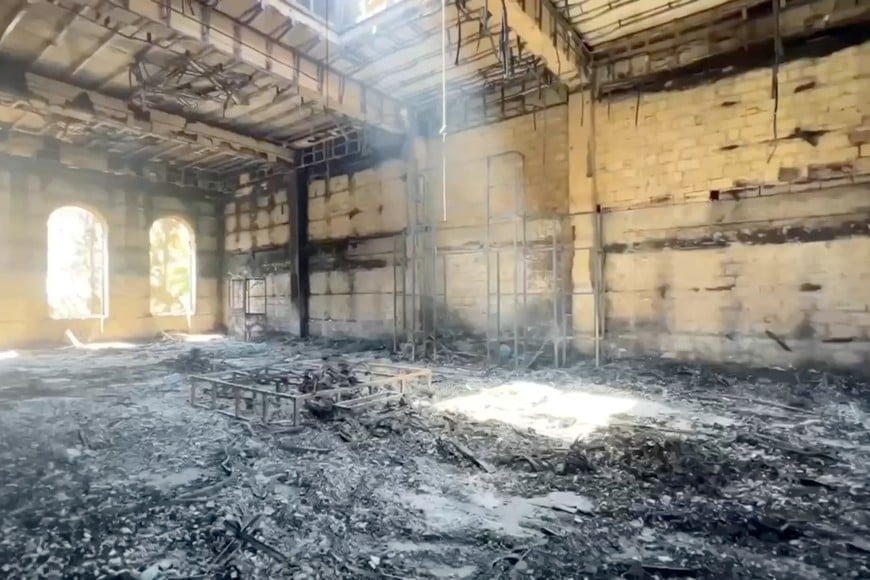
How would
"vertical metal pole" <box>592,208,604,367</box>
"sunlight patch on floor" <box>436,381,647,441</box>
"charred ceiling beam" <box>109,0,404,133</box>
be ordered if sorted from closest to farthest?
"sunlight patch on floor" <box>436,381,647,441</box> < "charred ceiling beam" <box>109,0,404,133</box> < "vertical metal pole" <box>592,208,604,367</box>

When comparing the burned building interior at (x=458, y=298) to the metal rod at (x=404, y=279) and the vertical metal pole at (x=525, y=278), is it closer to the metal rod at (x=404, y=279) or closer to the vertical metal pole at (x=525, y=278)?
the metal rod at (x=404, y=279)

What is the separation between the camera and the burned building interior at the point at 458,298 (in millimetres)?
3129

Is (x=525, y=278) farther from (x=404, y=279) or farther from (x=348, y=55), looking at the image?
(x=348, y=55)

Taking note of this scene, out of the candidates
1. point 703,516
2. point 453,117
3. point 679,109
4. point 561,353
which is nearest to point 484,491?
point 703,516

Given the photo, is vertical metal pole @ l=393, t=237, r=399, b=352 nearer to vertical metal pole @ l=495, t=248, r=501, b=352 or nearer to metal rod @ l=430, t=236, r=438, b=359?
metal rod @ l=430, t=236, r=438, b=359

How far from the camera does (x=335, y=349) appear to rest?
40.9 feet

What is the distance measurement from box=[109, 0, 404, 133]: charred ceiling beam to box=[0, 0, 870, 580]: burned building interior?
54mm

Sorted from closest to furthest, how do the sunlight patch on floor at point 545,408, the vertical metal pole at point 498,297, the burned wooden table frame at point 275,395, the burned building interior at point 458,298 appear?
the burned building interior at point 458,298
the sunlight patch on floor at point 545,408
the burned wooden table frame at point 275,395
the vertical metal pole at point 498,297

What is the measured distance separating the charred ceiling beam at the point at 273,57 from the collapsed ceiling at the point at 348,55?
21 millimetres

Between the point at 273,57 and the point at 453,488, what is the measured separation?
7808 mm

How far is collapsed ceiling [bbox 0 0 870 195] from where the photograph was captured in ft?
24.0

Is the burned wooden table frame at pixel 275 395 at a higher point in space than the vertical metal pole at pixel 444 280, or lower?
lower

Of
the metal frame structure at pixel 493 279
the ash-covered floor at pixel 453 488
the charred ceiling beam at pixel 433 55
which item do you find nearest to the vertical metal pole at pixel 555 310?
the metal frame structure at pixel 493 279

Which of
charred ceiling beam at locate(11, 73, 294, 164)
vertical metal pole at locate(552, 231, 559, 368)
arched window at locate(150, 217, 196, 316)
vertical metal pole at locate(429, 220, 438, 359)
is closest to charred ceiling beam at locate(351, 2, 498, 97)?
vertical metal pole at locate(429, 220, 438, 359)
